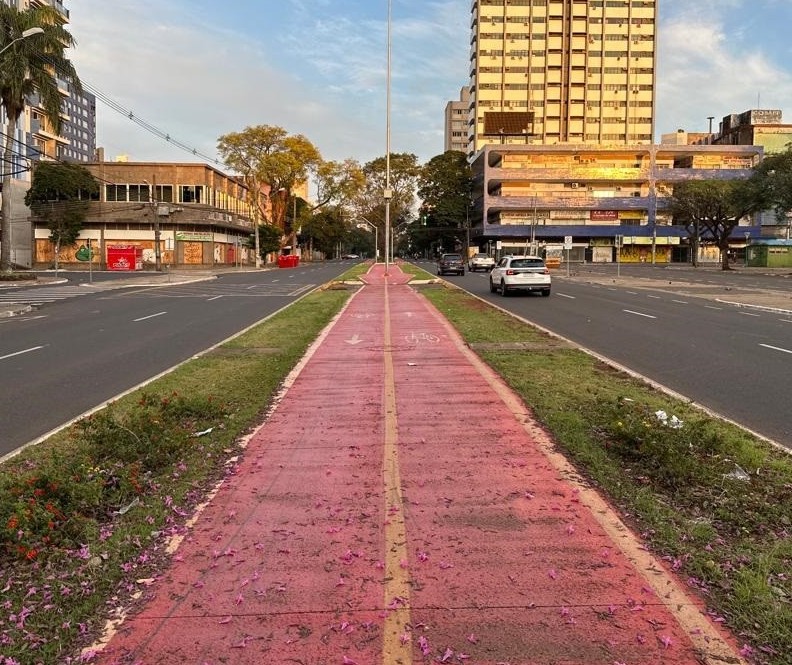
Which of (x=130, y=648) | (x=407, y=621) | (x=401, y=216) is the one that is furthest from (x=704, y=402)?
(x=401, y=216)

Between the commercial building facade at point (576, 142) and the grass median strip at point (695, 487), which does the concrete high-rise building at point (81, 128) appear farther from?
the grass median strip at point (695, 487)

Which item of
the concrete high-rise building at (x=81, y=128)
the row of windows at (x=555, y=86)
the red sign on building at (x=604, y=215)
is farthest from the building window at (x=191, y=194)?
the concrete high-rise building at (x=81, y=128)

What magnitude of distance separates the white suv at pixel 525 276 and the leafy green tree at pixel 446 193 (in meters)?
72.8

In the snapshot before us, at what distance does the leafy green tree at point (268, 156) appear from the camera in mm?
72188

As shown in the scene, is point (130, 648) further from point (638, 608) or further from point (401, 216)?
point (401, 216)

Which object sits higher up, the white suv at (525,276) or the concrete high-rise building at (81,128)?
the concrete high-rise building at (81,128)

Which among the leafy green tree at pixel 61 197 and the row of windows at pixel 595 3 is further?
the row of windows at pixel 595 3

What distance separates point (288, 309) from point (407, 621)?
18523 mm

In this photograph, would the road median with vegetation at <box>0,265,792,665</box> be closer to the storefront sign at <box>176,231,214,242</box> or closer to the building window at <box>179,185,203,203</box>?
the storefront sign at <box>176,231,214,242</box>

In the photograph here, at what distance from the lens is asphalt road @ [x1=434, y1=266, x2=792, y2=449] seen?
8.39 meters

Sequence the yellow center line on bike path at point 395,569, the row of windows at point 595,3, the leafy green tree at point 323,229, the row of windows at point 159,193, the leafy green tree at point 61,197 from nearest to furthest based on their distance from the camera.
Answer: the yellow center line on bike path at point 395,569 → the leafy green tree at point 61,197 → the row of windows at point 159,193 → the row of windows at point 595,3 → the leafy green tree at point 323,229

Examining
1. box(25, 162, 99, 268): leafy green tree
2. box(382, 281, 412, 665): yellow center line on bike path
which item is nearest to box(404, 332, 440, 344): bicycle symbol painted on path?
box(382, 281, 412, 665): yellow center line on bike path

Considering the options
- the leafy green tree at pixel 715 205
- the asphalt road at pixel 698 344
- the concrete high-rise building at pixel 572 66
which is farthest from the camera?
the concrete high-rise building at pixel 572 66

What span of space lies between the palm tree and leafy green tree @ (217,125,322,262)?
34.6m
